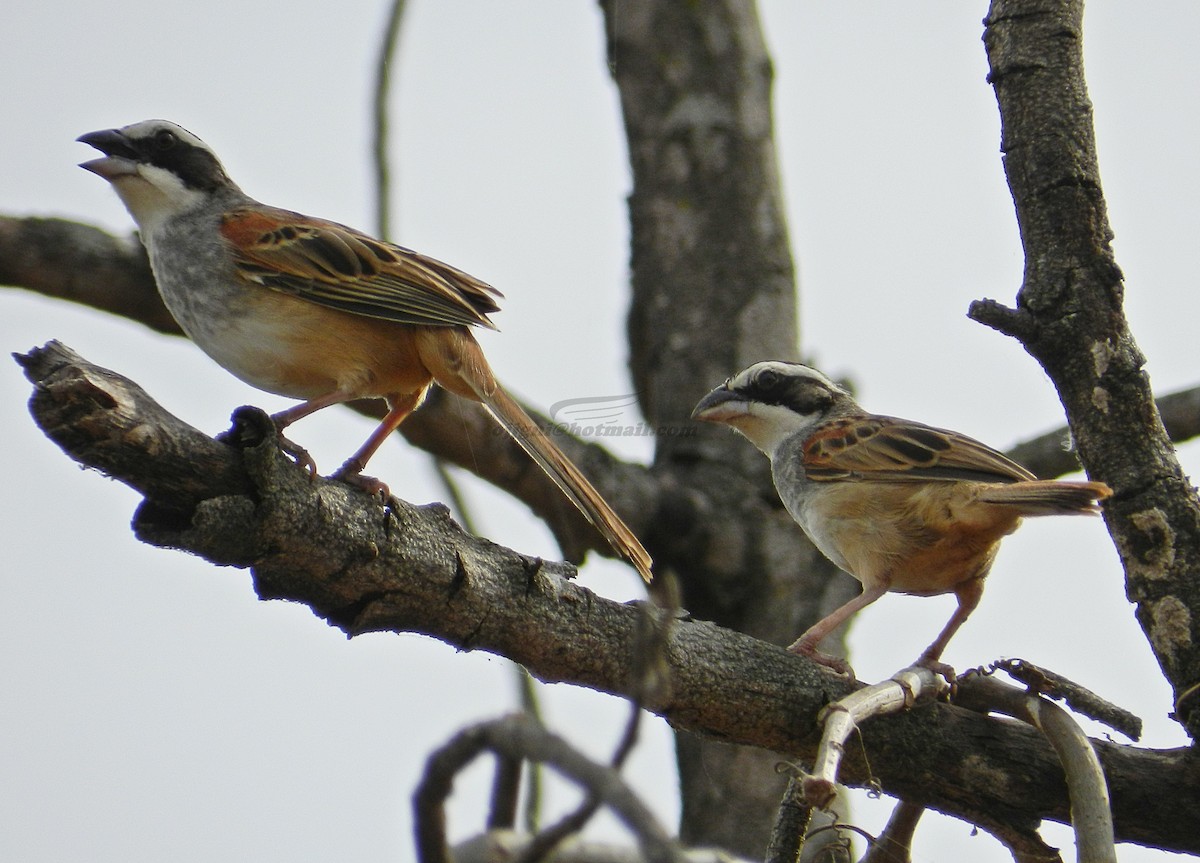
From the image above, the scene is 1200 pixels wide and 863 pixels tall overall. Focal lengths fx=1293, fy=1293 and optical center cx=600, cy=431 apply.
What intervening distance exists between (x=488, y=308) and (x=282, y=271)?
943mm

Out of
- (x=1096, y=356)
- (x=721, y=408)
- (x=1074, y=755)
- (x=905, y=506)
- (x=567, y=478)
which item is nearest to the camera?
(x=1074, y=755)

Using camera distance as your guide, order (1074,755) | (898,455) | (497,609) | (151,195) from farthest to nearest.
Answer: (898,455)
(151,195)
(1074,755)
(497,609)

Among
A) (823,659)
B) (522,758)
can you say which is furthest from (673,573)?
(522,758)

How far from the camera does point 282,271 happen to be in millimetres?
5270

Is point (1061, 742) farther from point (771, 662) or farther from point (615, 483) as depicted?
point (615, 483)

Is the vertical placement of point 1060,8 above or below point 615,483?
above

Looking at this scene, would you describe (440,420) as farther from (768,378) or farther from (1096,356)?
(1096,356)

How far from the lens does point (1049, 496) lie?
491cm

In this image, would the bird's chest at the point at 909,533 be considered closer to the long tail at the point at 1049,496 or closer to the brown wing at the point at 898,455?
the brown wing at the point at 898,455

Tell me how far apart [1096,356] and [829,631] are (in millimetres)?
1795

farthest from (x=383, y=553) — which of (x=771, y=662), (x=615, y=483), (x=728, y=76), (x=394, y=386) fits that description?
(x=728, y=76)

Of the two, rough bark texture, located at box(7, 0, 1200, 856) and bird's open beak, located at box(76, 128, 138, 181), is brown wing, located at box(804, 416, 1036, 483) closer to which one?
rough bark texture, located at box(7, 0, 1200, 856)

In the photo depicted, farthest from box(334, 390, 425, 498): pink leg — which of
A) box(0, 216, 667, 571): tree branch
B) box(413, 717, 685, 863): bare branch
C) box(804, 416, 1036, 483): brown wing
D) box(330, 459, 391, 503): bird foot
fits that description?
box(804, 416, 1036, 483): brown wing

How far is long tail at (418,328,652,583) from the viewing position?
5281 millimetres
